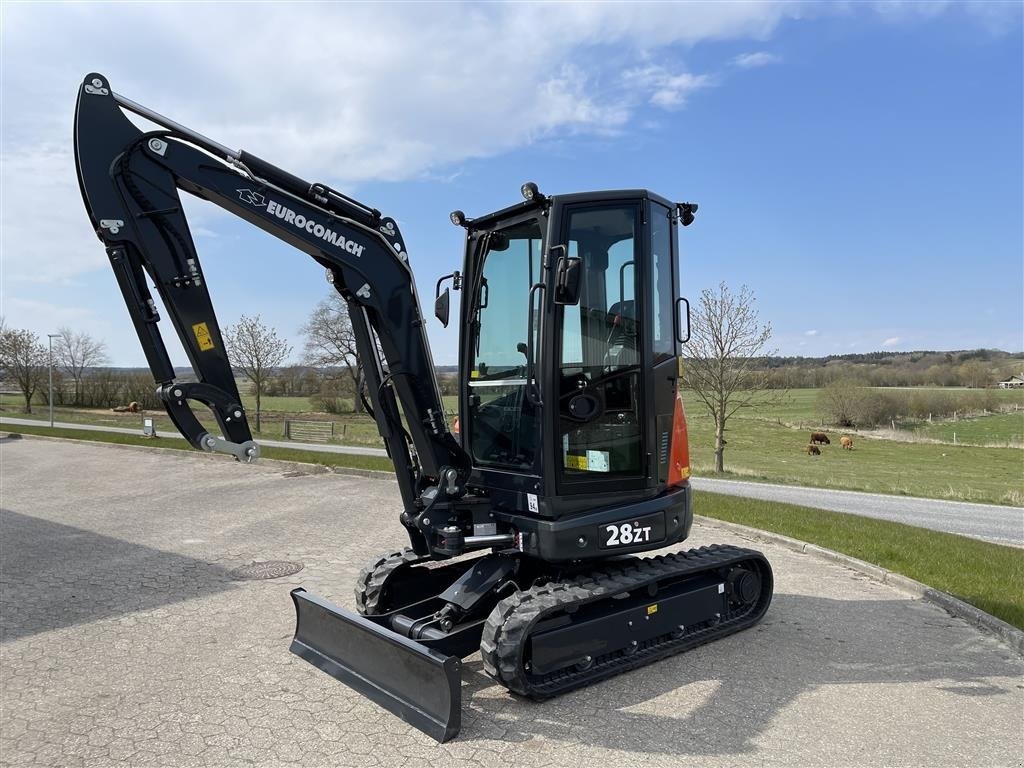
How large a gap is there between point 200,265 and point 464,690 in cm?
329

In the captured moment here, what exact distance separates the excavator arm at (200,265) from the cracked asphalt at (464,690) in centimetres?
166

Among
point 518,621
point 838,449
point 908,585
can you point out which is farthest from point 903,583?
point 838,449

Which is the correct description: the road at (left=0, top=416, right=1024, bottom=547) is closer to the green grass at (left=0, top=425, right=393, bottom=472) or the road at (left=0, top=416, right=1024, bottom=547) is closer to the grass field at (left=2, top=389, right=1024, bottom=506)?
the grass field at (left=2, top=389, right=1024, bottom=506)

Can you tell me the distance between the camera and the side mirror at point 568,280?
179 inches

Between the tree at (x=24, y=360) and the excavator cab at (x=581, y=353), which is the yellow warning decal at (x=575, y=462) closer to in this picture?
the excavator cab at (x=581, y=353)

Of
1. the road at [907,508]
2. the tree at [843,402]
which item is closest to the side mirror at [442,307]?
the road at [907,508]

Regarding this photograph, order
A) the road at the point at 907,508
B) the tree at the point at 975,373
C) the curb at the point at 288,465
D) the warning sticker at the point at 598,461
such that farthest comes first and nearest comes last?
the tree at the point at 975,373
the curb at the point at 288,465
the road at the point at 907,508
the warning sticker at the point at 598,461

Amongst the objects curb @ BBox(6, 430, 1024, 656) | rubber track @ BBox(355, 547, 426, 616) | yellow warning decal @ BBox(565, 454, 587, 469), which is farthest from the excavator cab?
curb @ BBox(6, 430, 1024, 656)

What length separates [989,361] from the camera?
167 ft

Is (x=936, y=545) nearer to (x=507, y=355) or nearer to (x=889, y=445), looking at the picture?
(x=507, y=355)

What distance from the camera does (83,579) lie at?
743cm

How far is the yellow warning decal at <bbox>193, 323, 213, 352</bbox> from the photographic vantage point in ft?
13.8

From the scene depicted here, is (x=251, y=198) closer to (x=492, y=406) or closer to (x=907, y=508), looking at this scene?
(x=492, y=406)

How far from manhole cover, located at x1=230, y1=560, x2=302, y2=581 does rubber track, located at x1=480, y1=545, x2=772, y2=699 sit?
12.7 ft
